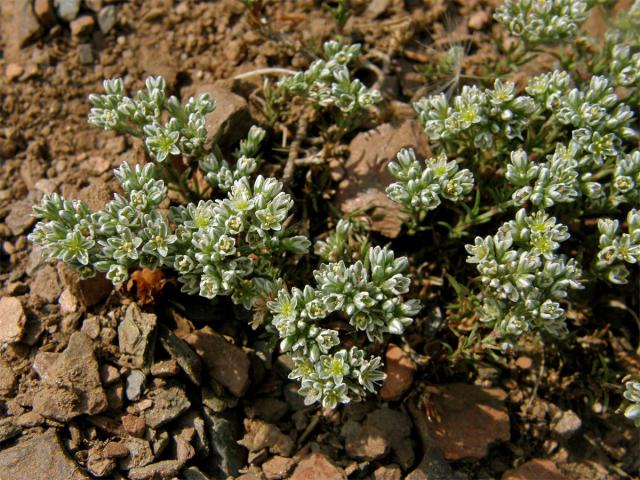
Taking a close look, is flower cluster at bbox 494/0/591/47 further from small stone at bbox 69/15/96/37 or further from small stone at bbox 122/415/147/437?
small stone at bbox 122/415/147/437

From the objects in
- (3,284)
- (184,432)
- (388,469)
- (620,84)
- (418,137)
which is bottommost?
→ (388,469)

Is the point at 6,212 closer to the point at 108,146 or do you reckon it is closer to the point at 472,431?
the point at 108,146

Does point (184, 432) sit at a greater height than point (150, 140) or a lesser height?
lesser

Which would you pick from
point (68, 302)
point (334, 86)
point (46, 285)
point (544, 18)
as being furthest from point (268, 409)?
point (544, 18)

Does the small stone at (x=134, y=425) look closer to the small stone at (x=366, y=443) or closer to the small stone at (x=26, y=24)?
the small stone at (x=366, y=443)

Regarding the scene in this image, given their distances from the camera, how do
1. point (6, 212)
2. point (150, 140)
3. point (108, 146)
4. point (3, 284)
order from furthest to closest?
point (108, 146) → point (6, 212) → point (3, 284) → point (150, 140)

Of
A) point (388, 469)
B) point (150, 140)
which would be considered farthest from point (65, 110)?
point (388, 469)

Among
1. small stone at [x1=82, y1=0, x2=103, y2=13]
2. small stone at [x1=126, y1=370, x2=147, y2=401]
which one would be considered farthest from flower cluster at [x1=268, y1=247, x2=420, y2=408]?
small stone at [x1=82, y1=0, x2=103, y2=13]
